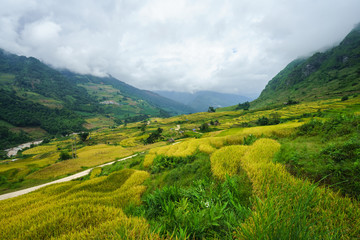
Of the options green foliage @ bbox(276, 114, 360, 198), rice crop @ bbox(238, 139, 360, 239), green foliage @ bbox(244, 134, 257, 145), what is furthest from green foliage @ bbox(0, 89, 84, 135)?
rice crop @ bbox(238, 139, 360, 239)

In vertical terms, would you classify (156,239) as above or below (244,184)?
above

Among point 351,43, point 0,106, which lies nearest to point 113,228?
point 0,106

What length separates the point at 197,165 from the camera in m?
8.34

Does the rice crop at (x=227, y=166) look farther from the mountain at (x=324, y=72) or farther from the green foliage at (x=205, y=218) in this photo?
the mountain at (x=324, y=72)

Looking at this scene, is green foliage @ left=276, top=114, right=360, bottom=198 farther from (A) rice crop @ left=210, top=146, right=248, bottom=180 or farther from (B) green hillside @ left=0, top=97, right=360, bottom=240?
(A) rice crop @ left=210, top=146, right=248, bottom=180

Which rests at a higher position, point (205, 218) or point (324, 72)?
point (324, 72)

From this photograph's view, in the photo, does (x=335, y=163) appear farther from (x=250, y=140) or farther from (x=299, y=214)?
(x=250, y=140)

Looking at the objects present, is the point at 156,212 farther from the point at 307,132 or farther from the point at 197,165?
the point at 307,132

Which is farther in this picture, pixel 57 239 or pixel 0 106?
pixel 0 106

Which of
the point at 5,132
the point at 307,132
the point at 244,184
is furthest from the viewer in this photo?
the point at 5,132

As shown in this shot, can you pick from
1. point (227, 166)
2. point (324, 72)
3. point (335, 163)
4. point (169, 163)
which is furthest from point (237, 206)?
point (324, 72)

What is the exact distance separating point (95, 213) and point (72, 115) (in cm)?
24758

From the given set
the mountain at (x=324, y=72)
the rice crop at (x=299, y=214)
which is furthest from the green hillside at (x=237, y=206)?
the mountain at (x=324, y=72)

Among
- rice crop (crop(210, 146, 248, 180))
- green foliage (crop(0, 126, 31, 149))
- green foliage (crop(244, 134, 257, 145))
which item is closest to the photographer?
rice crop (crop(210, 146, 248, 180))
